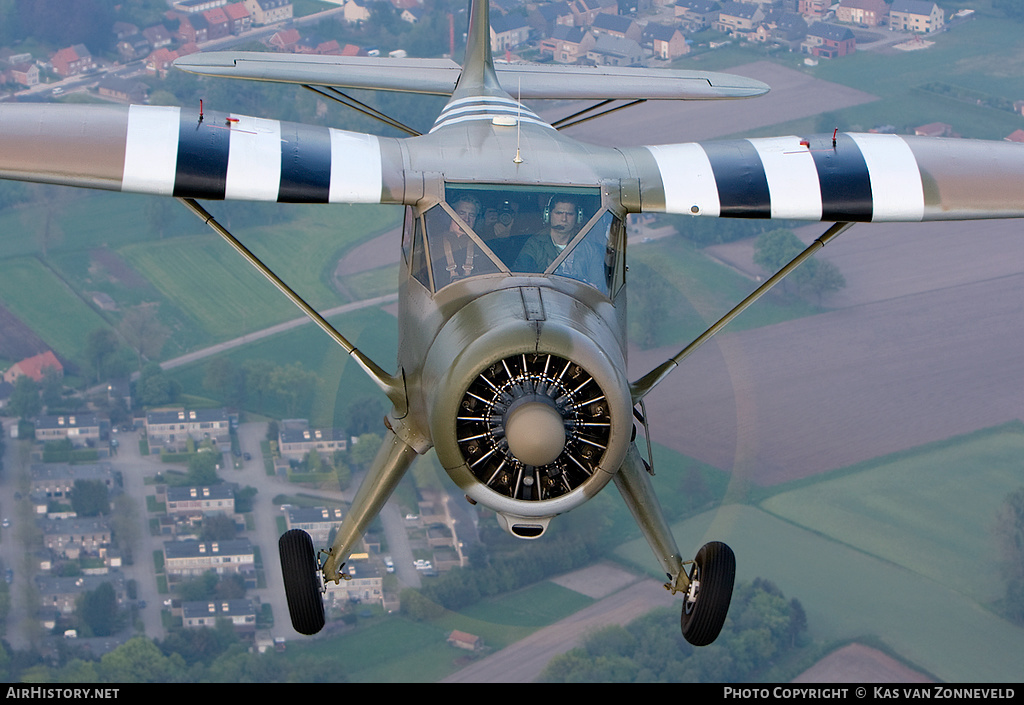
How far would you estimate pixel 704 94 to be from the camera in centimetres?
1991

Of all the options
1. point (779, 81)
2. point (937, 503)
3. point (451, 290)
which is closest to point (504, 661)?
point (937, 503)

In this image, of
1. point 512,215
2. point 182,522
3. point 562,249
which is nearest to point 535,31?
point 182,522

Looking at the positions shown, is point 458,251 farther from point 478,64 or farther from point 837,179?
point 478,64

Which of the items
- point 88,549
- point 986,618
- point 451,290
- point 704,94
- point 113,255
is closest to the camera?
point 451,290

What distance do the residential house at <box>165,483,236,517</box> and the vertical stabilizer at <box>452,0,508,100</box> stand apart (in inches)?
1760

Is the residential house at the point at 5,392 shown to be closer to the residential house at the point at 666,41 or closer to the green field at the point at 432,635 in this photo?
the green field at the point at 432,635

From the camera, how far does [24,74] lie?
349 ft

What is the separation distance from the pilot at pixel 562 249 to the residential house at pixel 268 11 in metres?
96.1

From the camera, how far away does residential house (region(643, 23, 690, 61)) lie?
316 ft

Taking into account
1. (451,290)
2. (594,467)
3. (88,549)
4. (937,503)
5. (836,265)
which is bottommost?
(88,549)

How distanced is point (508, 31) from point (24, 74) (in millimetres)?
39741

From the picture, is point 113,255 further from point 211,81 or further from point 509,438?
point 509,438

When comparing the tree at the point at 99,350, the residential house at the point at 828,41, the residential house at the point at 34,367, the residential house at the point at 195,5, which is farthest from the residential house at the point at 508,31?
the residential house at the point at 34,367

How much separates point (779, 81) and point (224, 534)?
169ft
